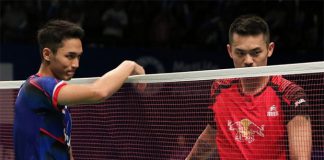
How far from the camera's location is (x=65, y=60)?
3.87 metres

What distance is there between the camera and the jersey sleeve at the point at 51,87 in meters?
3.73

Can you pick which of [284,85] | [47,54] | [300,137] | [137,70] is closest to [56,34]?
[47,54]

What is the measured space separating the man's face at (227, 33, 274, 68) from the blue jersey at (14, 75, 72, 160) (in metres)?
0.99

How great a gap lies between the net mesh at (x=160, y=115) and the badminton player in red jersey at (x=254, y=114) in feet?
0.18

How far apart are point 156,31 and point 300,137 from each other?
1079 cm

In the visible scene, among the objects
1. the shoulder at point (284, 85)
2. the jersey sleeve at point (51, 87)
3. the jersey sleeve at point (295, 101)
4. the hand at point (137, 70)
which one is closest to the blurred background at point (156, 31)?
the hand at point (137, 70)

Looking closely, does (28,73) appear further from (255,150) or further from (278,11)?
(255,150)

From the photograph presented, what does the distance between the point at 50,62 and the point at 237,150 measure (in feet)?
3.65

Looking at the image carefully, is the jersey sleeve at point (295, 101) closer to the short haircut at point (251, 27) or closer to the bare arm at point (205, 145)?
the short haircut at point (251, 27)

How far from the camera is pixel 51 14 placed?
42.9 feet

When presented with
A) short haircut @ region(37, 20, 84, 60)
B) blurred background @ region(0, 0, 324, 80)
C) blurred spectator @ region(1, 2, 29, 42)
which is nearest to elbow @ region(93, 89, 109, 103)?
short haircut @ region(37, 20, 84, 60)

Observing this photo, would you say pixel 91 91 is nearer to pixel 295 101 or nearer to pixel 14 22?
pixel 295 101

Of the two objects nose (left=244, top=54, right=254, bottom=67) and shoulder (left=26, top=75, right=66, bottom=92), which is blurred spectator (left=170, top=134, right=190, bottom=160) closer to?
nose (left=244, top=54, right=254, bottom=67)

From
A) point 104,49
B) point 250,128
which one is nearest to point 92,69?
point 104,49
